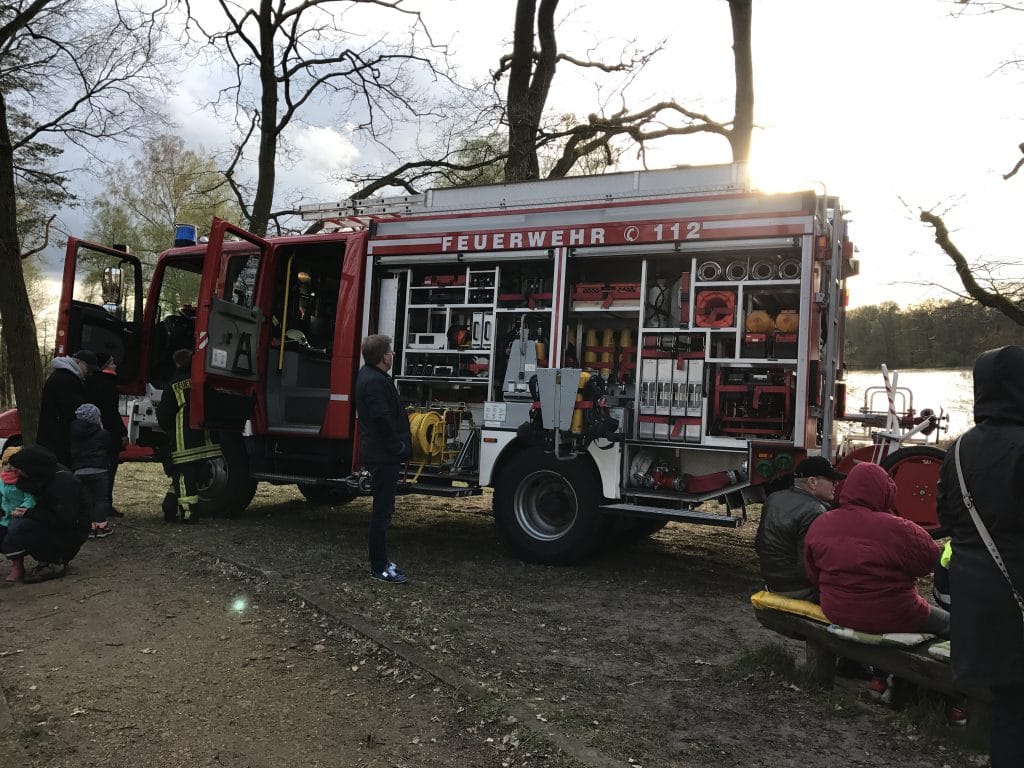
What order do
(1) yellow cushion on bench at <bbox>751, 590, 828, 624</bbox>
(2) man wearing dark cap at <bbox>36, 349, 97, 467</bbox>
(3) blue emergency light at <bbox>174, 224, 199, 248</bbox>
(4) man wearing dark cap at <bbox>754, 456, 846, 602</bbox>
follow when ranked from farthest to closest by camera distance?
1. (3) blue emergency light at <bbox>174, 224, 199, 248</bbox>
2. (2) man wearing dark cap at <bbox>36, 349, 97, 467</bbox>
3. (4) man wearing dark cap at <bbox>754, 456, 846, 602</bbox>
4. (1) yellow cushion on bench at <bbox>751, 590, 828, 624</bbox>

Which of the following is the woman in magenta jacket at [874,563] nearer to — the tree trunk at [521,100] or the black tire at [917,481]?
the black tire at [917,481]

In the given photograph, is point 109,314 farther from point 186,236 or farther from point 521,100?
point 521,100

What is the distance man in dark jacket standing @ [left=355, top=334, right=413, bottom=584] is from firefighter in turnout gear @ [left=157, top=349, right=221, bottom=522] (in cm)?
281

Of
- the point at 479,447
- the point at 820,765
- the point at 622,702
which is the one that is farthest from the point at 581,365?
the point at 820,765

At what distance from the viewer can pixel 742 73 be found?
42.9 ft

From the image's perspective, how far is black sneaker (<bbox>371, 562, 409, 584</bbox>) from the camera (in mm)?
5641

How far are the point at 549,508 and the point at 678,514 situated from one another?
3.68 ft

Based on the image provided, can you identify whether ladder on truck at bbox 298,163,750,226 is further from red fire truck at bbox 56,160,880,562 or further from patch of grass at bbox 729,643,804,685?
patch of grass at bbox 729,643,804,685

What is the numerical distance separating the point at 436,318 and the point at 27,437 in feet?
21.0

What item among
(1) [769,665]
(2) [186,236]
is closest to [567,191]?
(1) [769,665]

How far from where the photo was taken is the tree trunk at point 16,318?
9922 millimetres

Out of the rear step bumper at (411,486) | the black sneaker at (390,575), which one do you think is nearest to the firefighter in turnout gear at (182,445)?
the rear step bumper at (411,486)

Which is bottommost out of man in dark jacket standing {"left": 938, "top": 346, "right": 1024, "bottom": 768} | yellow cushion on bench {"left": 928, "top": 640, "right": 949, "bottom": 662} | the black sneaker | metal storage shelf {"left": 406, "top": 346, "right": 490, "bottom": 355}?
the black sneaker

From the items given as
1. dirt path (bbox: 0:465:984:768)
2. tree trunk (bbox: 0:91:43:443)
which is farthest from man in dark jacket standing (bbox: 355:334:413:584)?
tree trunk (bbox: 0:91:43:443)
